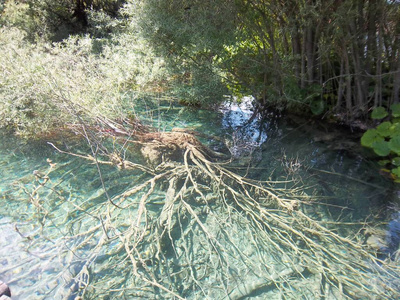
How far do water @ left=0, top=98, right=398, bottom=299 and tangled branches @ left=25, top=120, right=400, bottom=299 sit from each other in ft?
0.08

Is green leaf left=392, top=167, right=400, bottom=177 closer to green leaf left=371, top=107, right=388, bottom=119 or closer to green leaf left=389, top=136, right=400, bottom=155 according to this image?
green leaf left=389, top=136, right=400, bottom=155

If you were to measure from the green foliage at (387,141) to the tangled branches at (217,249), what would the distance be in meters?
1.78

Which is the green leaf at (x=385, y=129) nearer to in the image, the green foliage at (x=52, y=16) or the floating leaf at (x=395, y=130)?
the floating leaf at (x=395, y=130)

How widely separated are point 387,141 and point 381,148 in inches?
12.4

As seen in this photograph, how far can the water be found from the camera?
3449 millimetres

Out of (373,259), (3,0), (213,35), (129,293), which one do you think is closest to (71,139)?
(213,35)

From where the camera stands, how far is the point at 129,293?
330 cm

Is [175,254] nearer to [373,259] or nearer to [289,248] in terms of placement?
[289,248]

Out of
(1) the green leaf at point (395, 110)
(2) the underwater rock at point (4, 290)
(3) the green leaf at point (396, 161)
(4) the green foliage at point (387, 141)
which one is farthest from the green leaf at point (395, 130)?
(2) the underwater rock at point (4, 290)

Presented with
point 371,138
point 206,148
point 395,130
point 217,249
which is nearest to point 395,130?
point 395,130

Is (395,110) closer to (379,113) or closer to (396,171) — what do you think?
(379,113)

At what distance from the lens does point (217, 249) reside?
382cm

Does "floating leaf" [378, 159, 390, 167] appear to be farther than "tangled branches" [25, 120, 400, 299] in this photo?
Yes

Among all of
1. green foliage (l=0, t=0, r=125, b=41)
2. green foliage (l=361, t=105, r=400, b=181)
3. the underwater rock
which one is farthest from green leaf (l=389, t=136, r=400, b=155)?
green foliage (l=0, t=0, r=125, b=41)
